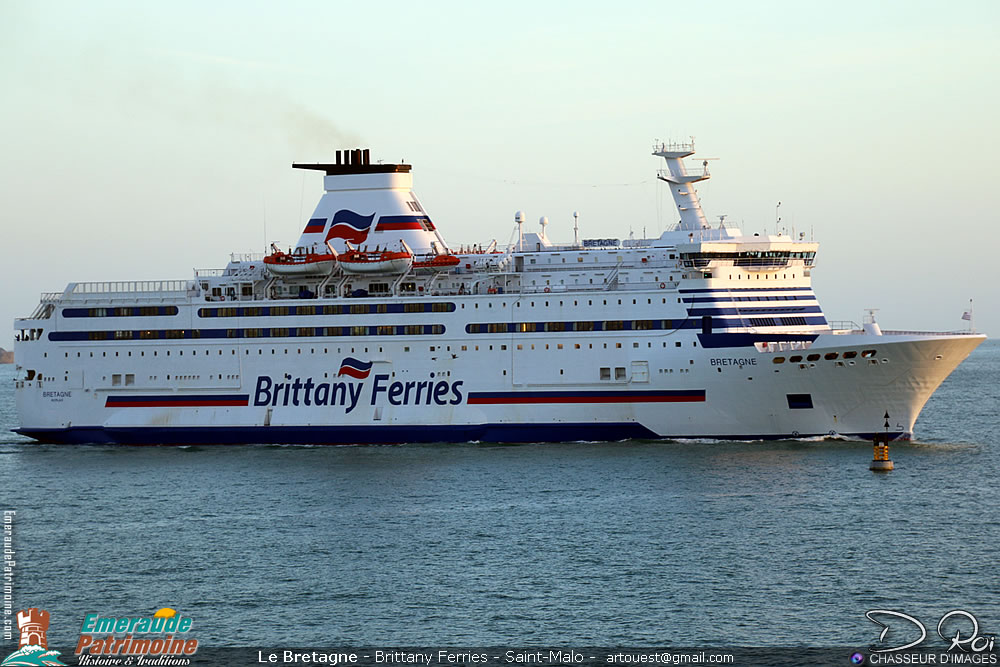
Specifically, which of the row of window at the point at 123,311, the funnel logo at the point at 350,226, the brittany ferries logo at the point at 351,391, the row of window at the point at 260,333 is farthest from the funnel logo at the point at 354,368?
the row of window at the point at 123,311

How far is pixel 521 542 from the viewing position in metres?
28.4

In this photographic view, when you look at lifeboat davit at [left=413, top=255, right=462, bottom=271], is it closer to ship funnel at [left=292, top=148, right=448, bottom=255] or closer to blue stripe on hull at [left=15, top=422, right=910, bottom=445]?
ship funnel at [left=292, top=148, right=448, bottom=255]

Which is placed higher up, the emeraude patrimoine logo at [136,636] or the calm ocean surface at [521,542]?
the calm ocean surface at [521,542]

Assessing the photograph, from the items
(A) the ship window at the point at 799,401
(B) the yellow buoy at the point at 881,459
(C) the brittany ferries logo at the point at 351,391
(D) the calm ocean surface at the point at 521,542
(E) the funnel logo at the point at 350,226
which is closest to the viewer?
(D) the calm ocean surface at the point at 521,542

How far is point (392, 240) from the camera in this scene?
45.8 meters

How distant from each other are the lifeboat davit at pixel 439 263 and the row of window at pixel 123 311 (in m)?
8.74

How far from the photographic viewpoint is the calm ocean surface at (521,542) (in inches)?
908

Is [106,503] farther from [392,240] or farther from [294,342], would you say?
[392,240]

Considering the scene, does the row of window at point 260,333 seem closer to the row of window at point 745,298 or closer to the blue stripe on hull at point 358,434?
the blue stripe on hull at point 358,434

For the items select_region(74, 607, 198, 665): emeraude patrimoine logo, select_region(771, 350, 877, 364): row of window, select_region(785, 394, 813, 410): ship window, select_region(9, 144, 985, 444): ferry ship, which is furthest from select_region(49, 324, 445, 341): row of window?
select_region(74, 607, 198, 665): emeraude patrimoine logo

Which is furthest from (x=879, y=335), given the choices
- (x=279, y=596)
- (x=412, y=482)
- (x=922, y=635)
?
(x=279, y=596)

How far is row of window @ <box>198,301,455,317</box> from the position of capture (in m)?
43.2

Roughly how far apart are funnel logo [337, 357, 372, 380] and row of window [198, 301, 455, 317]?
1.64m

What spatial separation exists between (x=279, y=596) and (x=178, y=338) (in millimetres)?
22434
